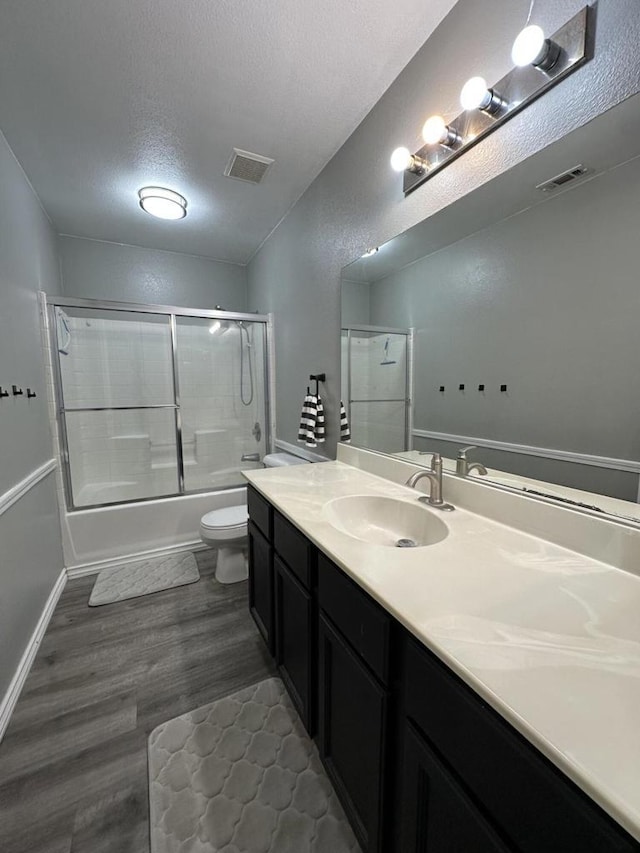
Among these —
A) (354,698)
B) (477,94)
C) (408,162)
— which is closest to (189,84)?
(408,162)

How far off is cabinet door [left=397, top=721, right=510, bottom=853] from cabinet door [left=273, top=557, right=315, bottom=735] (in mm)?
472

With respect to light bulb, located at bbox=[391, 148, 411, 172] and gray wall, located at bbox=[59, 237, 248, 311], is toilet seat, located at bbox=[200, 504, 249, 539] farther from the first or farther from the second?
gray wall, located at bbox=[59, 237, 248, 311]

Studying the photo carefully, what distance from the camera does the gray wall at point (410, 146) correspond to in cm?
86

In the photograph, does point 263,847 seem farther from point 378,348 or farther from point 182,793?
point 378,348

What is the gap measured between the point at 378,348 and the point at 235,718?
169 cm

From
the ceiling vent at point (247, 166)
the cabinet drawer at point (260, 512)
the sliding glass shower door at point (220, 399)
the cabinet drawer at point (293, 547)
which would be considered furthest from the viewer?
the sliding glass shower door at point (220, 399)

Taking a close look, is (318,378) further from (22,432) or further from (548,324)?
(22,432)

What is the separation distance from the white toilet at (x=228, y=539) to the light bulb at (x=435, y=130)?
1.72 metres

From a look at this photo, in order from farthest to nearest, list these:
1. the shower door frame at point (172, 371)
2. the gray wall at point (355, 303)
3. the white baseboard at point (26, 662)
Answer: the shower door frame at point (172, 371) → the gray wall at point (355, 303) → the white baseboard at point (26, 662)

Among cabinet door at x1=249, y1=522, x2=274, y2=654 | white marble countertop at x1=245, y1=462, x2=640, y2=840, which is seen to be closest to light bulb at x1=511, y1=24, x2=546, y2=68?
white marble countertop at x1=245, y1=462, x2=640, y2=840

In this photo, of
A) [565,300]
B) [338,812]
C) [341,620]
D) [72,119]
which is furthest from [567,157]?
[72,119]

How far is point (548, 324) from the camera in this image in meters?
0.99

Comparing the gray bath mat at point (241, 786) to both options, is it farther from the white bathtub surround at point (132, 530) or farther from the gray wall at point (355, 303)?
the gray wall at point (355, 303)

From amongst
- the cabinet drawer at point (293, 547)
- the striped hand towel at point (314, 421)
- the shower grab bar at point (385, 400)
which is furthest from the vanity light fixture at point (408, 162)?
the cabinet drawer at point (293, 547)
